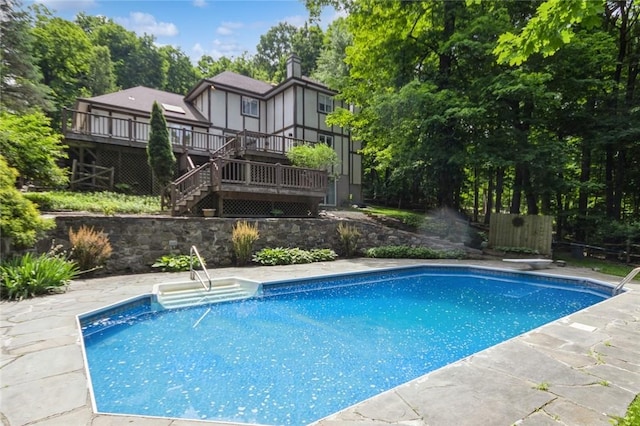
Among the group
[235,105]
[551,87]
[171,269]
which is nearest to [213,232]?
[171,269]

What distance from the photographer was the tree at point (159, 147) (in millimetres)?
11844

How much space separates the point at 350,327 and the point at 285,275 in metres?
2.91

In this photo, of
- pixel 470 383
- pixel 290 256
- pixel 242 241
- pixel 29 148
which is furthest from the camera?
pixel 290 256

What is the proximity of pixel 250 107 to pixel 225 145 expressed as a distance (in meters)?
6.75

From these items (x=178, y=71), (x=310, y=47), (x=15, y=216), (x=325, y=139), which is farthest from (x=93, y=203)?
(x=178, y=71)

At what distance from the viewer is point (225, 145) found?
14297mm

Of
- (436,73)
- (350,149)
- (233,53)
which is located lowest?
(350,149)

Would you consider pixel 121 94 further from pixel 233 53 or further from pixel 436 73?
pixel 233 53

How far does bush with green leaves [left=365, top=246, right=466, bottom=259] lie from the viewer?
11320mm

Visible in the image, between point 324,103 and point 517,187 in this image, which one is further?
point 324,103

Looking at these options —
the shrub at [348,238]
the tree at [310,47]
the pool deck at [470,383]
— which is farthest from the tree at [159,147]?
the tree at [310,47]

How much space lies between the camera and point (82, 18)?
34.5 m

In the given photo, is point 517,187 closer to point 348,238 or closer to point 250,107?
point 348,238

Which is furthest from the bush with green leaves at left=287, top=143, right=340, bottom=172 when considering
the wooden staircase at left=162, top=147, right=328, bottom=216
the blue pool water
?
the blue pool water
